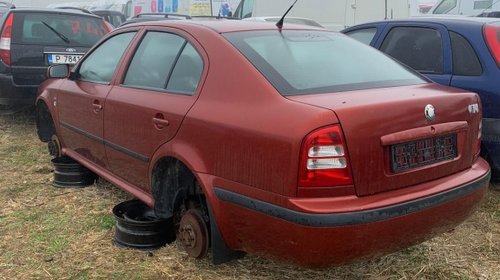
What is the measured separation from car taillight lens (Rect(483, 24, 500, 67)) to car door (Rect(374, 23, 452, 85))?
31 cm

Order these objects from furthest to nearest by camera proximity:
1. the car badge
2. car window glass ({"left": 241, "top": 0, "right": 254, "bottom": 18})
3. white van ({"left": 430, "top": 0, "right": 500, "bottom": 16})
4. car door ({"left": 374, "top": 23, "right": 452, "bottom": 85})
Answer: car window glass ({"left": 241, "top": 0, "right": 254, "bottom": 18})
white van ({"left": 430, "top": 0, "right": 500, "bottom": 16})
car door ({"left": 374, "top": 23, "right": 452, "bottom": 85})
the car badge

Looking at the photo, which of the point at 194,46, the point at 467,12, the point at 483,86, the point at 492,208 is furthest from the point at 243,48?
the point at 467,12

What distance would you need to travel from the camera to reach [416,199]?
2418 mm

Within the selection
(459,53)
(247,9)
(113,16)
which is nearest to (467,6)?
(247,9)

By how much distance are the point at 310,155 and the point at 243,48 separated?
851mm

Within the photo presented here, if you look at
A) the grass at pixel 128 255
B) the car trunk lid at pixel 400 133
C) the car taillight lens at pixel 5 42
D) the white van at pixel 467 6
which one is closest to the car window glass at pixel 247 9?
the white van at pixel 467 6

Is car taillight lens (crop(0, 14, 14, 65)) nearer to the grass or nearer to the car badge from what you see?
the grass

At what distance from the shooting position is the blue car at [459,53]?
3.92m

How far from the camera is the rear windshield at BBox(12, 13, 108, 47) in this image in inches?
254

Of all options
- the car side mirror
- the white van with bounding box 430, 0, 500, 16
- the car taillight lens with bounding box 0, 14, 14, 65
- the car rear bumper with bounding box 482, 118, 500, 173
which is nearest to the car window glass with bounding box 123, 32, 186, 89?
Result: the car side mirror

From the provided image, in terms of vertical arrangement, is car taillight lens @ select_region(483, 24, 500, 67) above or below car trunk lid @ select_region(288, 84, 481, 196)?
above

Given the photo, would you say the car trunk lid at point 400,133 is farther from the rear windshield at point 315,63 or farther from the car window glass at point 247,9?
the car window glass at point 247,9

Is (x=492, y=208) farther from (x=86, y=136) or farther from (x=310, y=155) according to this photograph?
(x=86, y=136)

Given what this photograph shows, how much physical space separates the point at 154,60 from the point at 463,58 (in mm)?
2488
